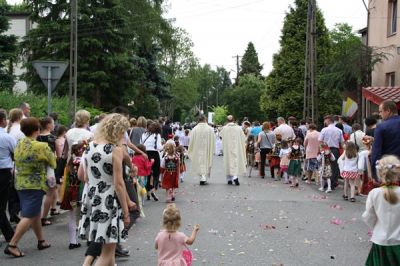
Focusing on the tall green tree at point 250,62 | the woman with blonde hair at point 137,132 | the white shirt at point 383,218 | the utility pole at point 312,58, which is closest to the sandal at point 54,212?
the woman with blonde hair at point 137,132

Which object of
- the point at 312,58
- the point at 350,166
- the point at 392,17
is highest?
the point at 392,17

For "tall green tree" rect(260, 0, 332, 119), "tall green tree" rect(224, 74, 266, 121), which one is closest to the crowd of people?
"tall green tree" rect(260, 0, 332, 119)

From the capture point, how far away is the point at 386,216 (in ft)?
18.8

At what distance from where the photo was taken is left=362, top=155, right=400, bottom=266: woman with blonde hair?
5.70m

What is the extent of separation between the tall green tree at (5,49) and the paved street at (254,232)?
620 inches

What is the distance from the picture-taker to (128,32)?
37.7 meters

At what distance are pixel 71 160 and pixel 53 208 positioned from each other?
9.25 ft

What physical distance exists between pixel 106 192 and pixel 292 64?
41696 mm

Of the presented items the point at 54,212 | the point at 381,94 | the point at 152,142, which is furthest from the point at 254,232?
the point at 381,94

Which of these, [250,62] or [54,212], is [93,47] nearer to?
[54,212]

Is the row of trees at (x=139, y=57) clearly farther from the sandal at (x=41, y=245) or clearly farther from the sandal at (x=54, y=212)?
the sandal at (x=41, y=245)

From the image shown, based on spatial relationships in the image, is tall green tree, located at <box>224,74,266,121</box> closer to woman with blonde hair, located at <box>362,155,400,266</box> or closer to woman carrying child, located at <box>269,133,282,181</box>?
woman carrying child, located at <box>269,133,282,181</box>

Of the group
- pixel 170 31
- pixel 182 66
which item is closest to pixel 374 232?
pixel 170 31

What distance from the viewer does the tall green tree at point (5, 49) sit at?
26.7 meters
